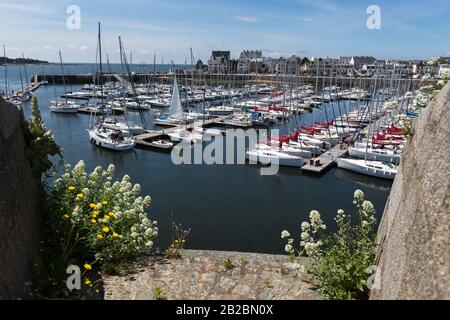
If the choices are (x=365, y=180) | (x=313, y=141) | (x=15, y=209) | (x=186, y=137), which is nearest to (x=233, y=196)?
(x=365, y=180)

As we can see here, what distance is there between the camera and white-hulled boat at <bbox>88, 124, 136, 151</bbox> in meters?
38.3

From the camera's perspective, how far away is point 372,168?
30797 millimetres

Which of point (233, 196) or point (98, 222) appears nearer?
point (98, 222)

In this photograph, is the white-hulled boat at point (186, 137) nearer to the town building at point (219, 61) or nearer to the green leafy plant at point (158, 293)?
the green leafy plant at point (158, 293)

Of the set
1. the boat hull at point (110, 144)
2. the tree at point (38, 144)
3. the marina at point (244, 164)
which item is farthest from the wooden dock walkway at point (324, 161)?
the tree at point (38, 144)

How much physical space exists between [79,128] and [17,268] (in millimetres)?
50451

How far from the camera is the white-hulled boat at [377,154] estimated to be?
33719 mm

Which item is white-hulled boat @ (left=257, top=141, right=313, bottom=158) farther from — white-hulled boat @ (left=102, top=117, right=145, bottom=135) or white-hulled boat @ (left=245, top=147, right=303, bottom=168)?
white-hulled boat @ (left=102, top=117, right=145, bottom=135)

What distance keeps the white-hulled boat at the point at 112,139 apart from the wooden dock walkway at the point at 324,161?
1859 centimetres

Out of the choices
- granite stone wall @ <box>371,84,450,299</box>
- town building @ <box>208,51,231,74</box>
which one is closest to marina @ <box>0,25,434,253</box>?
granite stone wall @ <box>371,84,450,299</box>

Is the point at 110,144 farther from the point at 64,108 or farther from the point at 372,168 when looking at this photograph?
the point at 64,108

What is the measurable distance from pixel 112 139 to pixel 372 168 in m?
26.1

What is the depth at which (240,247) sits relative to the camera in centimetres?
1831
